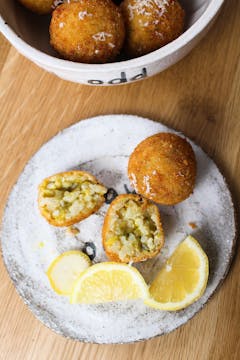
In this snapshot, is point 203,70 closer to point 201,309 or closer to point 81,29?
point 81,29

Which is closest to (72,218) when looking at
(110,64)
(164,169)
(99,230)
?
(99,230)

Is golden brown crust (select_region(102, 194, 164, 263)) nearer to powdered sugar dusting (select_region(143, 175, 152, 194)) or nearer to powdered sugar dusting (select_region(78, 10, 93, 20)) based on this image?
powdered sugar dusting (select_region(143, 175, 152, 194))

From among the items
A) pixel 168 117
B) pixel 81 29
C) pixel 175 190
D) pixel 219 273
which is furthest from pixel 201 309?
pixel 81 29

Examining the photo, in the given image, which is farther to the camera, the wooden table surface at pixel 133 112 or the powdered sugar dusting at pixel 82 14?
the wooden table surface at pixel 133 112

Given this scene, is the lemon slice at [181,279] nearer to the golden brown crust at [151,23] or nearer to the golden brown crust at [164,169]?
the golden brown crust at [164,169]

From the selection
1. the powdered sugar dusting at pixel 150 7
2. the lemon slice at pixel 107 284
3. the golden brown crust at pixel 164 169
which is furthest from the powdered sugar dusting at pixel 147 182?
the powdered sugar dusting at pixel 150 7
